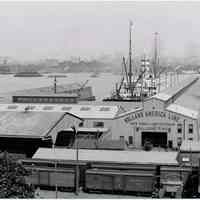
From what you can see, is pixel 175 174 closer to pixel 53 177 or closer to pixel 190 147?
pixel 190 147

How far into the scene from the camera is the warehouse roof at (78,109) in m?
26.9

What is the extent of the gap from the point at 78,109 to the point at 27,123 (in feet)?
26.7

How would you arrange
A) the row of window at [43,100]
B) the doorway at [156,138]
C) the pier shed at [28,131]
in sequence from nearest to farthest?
the pier shed at [28,131] < the doorway at [156,138] < the row of window at [43,100]

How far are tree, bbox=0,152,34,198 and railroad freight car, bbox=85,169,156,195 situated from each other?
6.08m

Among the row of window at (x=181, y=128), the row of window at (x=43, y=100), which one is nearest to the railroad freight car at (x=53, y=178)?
the row of window at (x=181, y=128)

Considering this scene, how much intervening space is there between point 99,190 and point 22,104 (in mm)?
16391

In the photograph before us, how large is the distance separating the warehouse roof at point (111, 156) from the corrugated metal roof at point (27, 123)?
5.26 ft

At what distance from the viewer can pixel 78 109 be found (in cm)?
2848

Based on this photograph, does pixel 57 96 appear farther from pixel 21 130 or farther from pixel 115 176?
pixel 115 176

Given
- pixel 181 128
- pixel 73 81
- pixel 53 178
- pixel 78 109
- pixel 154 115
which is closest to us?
pixel 53 178

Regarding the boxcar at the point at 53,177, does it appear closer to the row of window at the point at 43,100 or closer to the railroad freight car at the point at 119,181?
the railroad freight car at the point at 119,181

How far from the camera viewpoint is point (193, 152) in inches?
650

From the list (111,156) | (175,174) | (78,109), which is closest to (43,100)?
(78,109)

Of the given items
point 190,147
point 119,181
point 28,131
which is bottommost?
point 119,181
